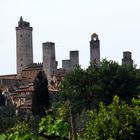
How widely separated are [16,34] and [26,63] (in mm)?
5416

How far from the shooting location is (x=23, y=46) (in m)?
103

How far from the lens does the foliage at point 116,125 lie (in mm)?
14883

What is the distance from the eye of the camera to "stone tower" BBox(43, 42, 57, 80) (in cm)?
9519

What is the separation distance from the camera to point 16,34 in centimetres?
10525

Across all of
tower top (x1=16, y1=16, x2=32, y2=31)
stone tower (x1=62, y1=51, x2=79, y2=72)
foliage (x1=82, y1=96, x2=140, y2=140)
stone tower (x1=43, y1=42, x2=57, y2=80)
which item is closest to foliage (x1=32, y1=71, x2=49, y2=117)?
foliage (x1=82, y1=96, x2=140, y2=140)

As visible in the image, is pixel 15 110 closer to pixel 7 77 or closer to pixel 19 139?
pixel 7 77

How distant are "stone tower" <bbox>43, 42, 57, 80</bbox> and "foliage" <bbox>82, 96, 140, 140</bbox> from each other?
79719mm

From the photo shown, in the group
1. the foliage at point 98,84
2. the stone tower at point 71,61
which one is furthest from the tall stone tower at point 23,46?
the foliage at point 98,84

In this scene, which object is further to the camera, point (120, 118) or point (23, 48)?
point (23, 48)

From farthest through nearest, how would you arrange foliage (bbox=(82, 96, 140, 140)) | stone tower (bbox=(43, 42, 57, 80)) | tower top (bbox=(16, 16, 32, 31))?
tower top (bbox=(16, 16, 32, 31))
stone tower (bbox=(43, 42, 57, 80))
foliage (bbox=(82, 96, 140, 140))

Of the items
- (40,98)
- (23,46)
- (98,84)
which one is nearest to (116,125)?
(98,84)

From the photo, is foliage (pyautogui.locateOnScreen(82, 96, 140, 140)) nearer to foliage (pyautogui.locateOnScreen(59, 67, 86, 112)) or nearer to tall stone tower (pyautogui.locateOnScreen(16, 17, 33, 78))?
foliage (pyautogui.locateOnScreen(59, 67, 86, 112))

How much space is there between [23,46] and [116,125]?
88.4 meters

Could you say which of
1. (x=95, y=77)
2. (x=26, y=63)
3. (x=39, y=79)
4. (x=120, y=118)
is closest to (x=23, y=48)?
(x=26, y=63)
